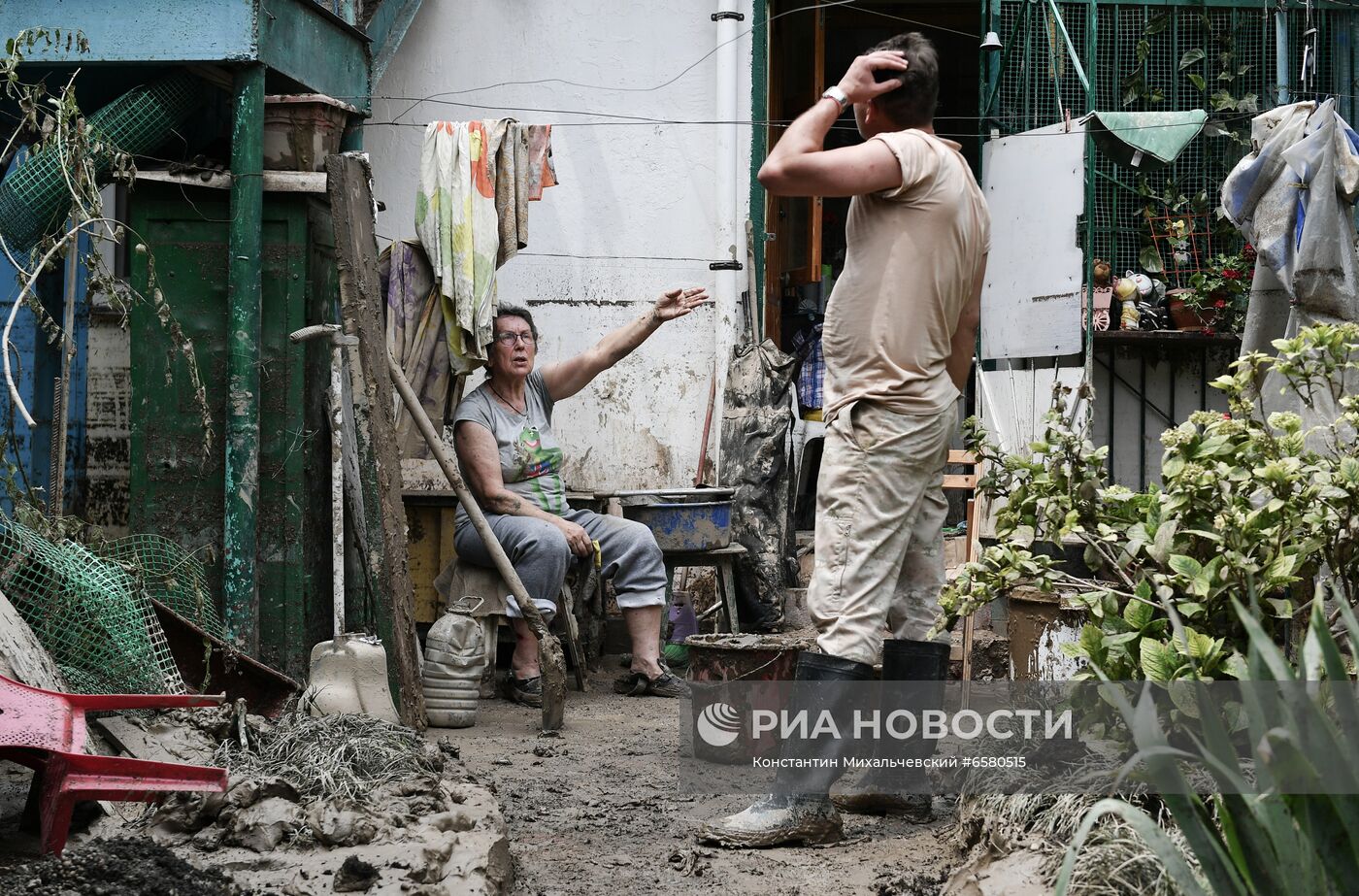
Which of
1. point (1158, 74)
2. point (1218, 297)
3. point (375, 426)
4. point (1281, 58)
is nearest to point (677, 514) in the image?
point (375, 426)

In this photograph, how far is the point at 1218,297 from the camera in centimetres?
798

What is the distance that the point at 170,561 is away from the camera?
520cm

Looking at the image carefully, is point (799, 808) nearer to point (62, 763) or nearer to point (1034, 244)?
point (62, 763)

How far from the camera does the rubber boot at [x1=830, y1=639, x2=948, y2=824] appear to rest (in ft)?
12.8

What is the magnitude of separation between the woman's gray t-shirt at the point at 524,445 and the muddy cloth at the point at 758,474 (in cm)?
131

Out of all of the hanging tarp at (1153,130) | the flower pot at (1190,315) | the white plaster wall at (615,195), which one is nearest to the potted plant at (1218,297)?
the flower pot at (1190,315)

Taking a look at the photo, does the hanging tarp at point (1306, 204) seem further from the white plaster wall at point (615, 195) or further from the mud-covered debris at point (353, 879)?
the mud-covered debris at point (353, 879)

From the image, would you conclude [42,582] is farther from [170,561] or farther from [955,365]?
[955,365]

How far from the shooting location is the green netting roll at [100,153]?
4977mm

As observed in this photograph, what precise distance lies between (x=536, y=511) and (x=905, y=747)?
2.50 m

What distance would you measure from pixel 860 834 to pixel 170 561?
2953mm

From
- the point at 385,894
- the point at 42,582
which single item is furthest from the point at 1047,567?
the point at 42,582

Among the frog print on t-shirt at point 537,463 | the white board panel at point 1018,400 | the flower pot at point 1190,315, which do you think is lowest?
the frog print on t-shirt at point 537,463

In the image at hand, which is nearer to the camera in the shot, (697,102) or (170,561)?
(170,561)
